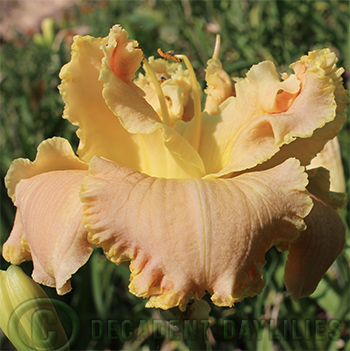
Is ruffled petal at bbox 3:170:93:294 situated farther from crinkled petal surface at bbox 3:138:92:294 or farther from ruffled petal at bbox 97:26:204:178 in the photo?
ruffled petal at bbox 97:26:204:178

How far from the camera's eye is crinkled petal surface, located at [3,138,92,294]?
690 mm

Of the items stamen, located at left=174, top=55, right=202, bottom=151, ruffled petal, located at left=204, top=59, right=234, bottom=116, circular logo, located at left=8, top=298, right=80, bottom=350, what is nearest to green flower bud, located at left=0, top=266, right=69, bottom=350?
circular logo, located at left=8, top=298, right=80, bottom=350

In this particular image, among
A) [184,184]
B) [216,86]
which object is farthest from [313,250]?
[216,86]

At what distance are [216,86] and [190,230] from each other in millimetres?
437

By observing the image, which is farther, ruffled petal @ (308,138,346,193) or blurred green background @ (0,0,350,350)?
blurred green background @ (0,0,350,350)

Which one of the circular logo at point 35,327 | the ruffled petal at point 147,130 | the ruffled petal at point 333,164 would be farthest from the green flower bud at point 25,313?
the ruffled petal at point 333,164

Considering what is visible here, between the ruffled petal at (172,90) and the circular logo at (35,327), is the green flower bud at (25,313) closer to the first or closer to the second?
the circular logo at (35,327)

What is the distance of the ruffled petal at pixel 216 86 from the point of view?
3.05 feet

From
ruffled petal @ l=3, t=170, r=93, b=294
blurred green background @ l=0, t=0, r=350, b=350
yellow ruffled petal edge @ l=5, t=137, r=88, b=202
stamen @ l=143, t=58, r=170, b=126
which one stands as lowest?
blurred green background @ l=0, t=0, r=350, b=350

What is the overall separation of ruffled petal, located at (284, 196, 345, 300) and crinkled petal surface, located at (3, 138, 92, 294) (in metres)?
0.39

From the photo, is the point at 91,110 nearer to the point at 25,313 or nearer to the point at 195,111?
the point at 195,111

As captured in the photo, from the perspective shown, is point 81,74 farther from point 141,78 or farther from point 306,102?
point 306,102

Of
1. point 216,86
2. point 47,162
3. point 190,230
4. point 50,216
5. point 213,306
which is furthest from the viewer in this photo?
point 213,306

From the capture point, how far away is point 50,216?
0.72m
